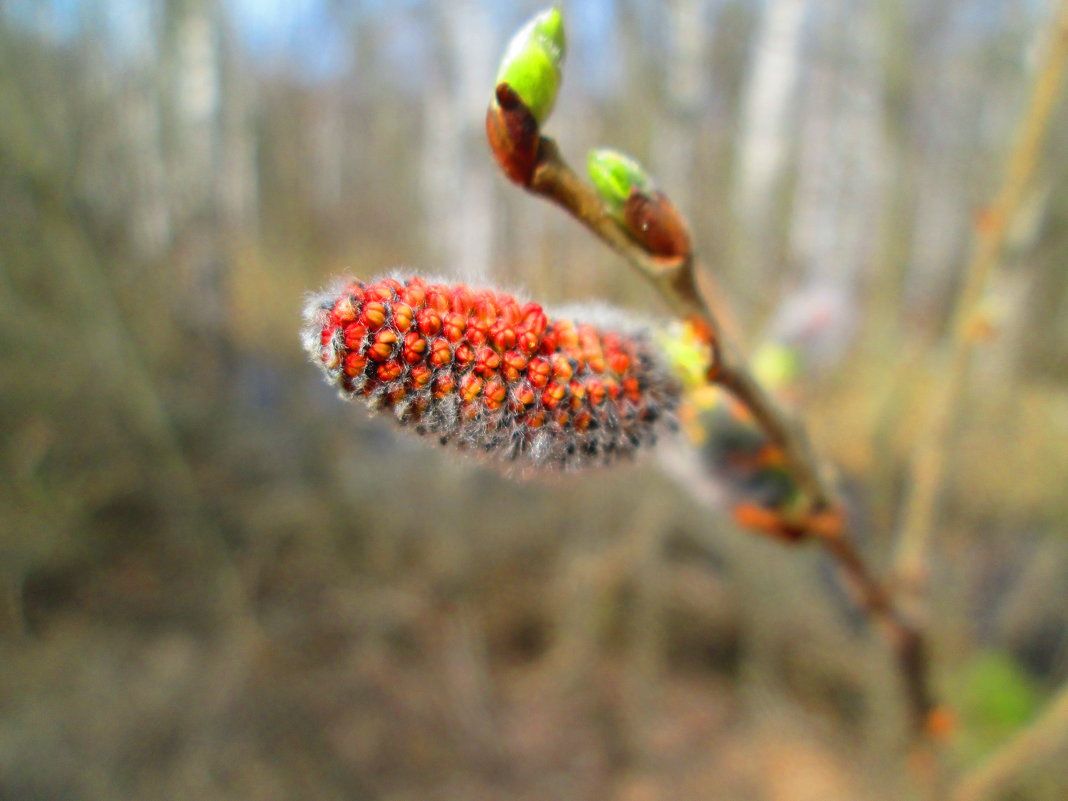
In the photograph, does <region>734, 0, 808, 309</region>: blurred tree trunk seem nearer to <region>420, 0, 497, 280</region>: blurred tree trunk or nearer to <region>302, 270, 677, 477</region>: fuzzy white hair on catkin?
<region>420, 0, 497, 280</region>: blurred tree trunk

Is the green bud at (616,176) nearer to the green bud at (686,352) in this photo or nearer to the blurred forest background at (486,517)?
the green bud at (686,352)

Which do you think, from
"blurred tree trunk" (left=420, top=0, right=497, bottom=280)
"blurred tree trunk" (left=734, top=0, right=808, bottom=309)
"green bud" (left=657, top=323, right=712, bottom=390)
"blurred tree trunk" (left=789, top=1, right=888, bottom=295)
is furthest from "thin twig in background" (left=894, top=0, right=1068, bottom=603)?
"blurred tree trunk" (left=789, top=1, right=888, bottom=295)

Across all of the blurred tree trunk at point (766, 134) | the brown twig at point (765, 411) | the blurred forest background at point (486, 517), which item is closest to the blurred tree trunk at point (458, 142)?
the blurred forest background at point (486, 517)

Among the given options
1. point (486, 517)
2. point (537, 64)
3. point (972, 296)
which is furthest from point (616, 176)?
point (486, 517)

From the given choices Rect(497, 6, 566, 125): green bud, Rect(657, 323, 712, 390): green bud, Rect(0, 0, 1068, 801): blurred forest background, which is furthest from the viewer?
Rect(0, 0, 1068, 801): blurred forest background

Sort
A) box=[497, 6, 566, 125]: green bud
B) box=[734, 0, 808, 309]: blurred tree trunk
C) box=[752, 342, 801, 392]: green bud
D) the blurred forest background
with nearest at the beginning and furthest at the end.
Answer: box=[497, 6, 566, 125]: green bud
box=[752, 342, 801, 392]: green bud
the blurred forest background
box=[734, 0, 808, 309]: blurred tree trunk

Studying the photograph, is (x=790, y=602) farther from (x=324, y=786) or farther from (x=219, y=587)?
(x=219, y=587)

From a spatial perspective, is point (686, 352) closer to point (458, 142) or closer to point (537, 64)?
point (537, 64)

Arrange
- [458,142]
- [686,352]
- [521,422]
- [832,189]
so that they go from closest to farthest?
[521,422] < [686,352] < [458,142] < [832,189]
